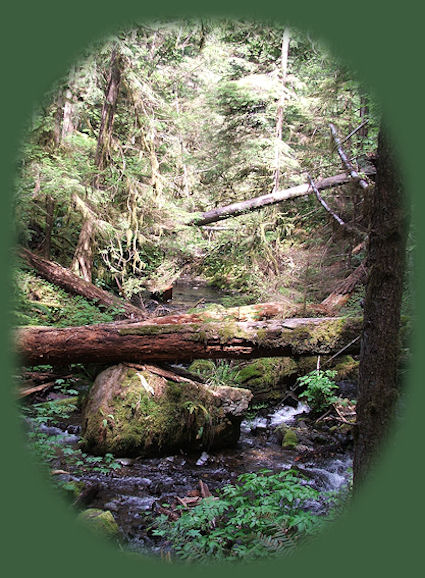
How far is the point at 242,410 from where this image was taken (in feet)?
20.2

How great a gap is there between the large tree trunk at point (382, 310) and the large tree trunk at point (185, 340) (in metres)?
2.37

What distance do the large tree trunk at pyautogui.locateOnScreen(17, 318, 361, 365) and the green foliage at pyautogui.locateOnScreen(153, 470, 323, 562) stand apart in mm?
2036

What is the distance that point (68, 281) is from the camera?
8.84m

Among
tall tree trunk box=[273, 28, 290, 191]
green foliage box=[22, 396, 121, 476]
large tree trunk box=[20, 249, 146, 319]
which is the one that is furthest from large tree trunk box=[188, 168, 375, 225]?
green foliage box=[22, 396, 121, 476]

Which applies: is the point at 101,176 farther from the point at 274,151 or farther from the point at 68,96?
the point at 274,151

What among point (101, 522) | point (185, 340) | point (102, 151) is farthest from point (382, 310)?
point (102, 151)

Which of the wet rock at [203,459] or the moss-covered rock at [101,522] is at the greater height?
the wet rock at [203,459]

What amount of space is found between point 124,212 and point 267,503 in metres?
7.43

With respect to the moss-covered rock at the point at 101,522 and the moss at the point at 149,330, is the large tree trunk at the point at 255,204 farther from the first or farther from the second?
the moss-covered rock at the point at 101,522

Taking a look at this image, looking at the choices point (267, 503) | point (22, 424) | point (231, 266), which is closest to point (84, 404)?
point (22, 424)

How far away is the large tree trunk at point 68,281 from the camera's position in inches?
344

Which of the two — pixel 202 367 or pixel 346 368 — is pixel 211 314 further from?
pixel 346 368

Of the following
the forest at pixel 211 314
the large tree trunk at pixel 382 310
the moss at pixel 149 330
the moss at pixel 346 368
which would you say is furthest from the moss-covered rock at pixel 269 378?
the large tree trunk at pixel 382 310

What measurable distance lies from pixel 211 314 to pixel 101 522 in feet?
10.8
